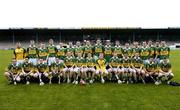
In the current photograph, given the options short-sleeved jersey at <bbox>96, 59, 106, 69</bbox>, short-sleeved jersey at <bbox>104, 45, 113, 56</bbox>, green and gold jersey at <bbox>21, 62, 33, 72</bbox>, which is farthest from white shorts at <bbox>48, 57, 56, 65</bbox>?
short-sleeved jersey at <bbox>104, 45, 113, 56</bbox>

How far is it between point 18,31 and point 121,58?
139ft

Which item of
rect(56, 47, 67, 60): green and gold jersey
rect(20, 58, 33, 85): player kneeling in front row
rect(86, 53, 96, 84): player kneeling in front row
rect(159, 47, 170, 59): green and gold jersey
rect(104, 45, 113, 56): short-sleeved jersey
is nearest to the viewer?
rect(20, 58, 33, 85): player kneeling in front row

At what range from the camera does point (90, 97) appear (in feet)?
37.9

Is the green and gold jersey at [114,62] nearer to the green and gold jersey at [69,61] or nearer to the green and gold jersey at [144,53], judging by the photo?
the green and gold jersey at [144,53]

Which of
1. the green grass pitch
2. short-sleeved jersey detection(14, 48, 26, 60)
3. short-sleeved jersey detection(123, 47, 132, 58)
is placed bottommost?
the green grass pitch

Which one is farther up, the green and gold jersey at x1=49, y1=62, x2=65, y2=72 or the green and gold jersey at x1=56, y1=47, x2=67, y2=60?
the green and gold jersey at x1=56, y1=47, x2=67, y2=60

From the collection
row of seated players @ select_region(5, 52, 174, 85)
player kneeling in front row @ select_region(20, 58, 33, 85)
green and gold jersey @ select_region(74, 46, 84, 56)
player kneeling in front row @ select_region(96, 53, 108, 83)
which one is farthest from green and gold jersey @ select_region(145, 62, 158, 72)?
player kneeling in front row @ select_region(20, 58, 33, 85)

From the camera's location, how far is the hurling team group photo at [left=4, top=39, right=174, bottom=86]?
1434cm

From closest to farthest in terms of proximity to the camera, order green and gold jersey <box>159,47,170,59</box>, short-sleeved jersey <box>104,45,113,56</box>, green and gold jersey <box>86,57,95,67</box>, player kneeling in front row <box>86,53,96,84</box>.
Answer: player kneeling in front row <box>86,53,96,84</box> → green and gold jersey <box>86,57,95,67</box> → green and gold jersey <box>159,47,170,59</box> → short-sleeved jersey <box>104,45,113,56</box>

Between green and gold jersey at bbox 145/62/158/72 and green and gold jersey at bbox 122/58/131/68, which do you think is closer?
green and gold jersey at bbox 145/62/158/72

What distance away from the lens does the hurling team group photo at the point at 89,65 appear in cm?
1434

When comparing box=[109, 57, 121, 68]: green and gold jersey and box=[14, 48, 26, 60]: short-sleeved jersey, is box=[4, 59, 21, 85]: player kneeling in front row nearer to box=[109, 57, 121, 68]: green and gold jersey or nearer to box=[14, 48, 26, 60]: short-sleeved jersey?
box=[14, 48, 26, 60]: short-sleeved jersey

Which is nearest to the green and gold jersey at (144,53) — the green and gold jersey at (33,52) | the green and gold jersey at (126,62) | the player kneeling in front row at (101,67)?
the green and gold jersey at (126,62)

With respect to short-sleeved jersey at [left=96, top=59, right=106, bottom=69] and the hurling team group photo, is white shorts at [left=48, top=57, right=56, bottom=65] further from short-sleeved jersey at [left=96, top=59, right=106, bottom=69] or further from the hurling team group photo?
short-sleeved jersey at [left=96, top=59, right=106, bottom=69]
